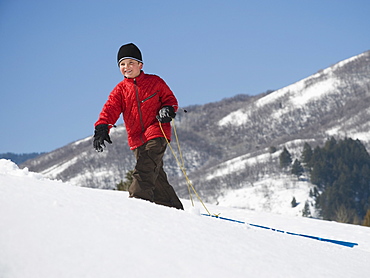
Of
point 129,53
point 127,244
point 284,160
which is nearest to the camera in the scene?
point 127,244

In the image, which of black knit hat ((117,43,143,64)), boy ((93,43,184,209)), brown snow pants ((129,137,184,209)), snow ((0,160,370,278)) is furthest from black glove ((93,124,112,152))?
snow ((0,160,370,278))

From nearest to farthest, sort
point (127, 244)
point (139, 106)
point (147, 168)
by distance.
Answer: point (127, 244), point (147, 168), point (139, 106)

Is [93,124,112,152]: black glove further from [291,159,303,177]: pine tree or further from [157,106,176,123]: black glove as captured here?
[291,159,303,177]: pine tree

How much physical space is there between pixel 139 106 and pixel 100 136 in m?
0.51

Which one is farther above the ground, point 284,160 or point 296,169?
point 284,160

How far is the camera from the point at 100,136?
192 inches

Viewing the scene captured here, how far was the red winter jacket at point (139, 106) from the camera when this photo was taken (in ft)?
16.7

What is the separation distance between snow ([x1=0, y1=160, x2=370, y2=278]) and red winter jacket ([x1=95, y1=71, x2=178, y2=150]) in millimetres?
1755

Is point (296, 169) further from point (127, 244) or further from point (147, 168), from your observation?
point (127, 244)

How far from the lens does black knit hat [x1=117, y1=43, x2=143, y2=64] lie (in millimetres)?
5223

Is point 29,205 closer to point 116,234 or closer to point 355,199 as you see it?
point 116,234

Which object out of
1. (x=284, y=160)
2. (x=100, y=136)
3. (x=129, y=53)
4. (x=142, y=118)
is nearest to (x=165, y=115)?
(x=142, y=118)

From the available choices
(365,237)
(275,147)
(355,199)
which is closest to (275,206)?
(355,199)

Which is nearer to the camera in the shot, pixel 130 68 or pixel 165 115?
pixel 165 115
